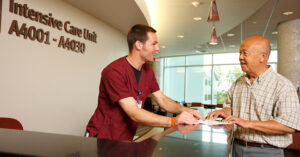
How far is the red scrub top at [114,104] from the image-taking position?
1.57 m

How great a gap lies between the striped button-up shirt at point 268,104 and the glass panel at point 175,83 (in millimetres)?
12028

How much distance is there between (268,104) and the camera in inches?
62.2

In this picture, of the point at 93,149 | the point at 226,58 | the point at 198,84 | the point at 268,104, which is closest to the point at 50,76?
the point at 268,104

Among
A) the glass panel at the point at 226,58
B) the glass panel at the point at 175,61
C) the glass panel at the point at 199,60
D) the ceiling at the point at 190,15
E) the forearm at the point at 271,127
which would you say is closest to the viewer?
the forearm at the point at 271,127

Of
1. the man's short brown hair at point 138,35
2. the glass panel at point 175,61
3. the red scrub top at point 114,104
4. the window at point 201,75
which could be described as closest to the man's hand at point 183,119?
the red scrub top at point 114,104

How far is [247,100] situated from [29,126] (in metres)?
3.19

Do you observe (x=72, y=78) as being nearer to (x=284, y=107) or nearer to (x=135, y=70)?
(x=135, y=70)

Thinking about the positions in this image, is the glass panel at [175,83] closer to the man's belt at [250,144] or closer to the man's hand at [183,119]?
the man's belt at [250,144]

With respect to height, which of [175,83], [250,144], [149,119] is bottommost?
[250,144]

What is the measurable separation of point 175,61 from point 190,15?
27.5 ft

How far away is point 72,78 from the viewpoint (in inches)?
173

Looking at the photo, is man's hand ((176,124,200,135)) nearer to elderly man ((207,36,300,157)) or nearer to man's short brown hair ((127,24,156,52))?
elderly man ((207,36,300,157))

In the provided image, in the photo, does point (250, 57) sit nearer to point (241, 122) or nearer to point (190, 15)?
point (241, 122)

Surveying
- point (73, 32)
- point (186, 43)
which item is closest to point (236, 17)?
point (186, 43)
